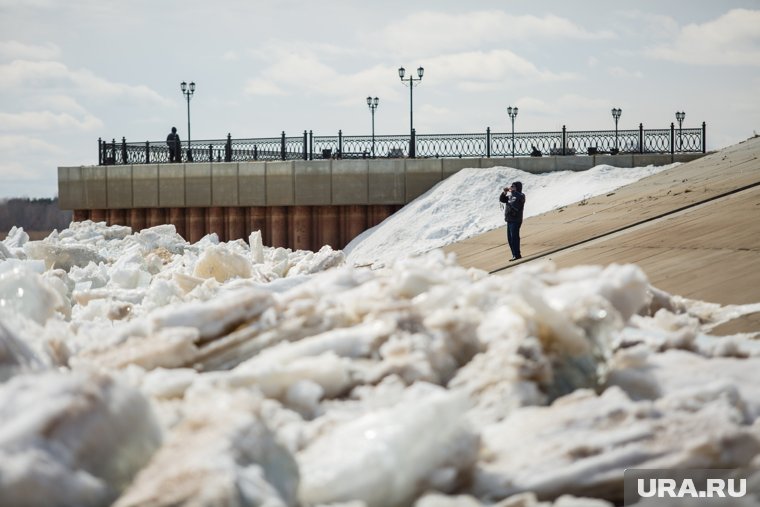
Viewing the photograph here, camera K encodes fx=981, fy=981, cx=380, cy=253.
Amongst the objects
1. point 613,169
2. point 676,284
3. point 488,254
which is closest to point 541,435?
point 676,284

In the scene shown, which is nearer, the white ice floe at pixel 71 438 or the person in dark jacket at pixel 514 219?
the white ice floe at pixel 71 438

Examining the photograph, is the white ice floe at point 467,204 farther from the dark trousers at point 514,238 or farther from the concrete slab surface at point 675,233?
the dark trousers at point 514,238

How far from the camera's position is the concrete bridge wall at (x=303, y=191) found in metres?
22.7

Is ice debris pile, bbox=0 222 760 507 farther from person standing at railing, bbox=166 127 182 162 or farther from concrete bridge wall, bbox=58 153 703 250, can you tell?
person standing at railing, bbox=166 127 182 162

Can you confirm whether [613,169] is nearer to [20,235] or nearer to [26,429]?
[20,235]

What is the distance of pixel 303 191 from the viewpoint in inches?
899

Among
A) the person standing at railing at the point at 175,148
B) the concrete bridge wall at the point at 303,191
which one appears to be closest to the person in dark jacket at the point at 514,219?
the concrete bridge wall at the point at 303,191

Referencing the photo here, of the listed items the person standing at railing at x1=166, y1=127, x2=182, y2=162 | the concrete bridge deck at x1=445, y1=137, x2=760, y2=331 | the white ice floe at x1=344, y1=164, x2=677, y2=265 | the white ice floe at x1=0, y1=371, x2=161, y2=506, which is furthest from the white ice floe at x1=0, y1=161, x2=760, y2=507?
the person standing at railing at x1=166, y1=127, x2=182, y2=162

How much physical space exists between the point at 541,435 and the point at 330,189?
65.1 ft

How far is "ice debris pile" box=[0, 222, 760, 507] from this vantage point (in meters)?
2.62

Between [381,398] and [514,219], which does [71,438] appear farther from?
[514,219]

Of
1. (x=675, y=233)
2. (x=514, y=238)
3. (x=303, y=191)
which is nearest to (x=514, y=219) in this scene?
(x=514, y=238)

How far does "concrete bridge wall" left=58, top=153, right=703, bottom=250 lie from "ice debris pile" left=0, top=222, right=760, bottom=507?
1819 cm

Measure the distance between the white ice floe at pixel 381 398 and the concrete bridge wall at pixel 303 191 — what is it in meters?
18.2
